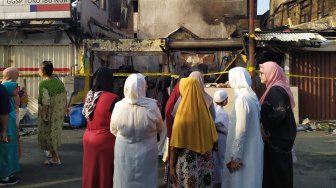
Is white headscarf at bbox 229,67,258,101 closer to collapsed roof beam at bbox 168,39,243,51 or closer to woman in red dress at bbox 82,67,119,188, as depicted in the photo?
woman in red dress at bbox 82,67,119,188

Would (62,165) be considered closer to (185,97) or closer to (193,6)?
(185,97)

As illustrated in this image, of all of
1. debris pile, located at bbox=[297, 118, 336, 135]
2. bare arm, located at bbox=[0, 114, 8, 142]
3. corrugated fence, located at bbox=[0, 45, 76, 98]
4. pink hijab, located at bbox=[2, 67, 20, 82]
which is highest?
corrugated fence, located at bbox=[0, 45, 76, 98]

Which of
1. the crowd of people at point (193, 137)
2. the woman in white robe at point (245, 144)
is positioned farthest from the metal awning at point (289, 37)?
the woman in white robe at point (245, 144)

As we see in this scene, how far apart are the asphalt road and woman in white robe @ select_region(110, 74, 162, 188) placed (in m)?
1.91

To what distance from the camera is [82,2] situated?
13898 mm

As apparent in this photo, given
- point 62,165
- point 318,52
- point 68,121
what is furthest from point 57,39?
point 318,52

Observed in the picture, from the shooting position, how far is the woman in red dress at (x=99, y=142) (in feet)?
13.3

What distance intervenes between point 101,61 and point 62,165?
343 inches

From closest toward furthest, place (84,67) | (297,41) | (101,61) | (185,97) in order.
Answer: (185,97)
(297,41)
(84,67)
(101,61)

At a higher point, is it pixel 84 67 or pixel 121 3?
pixel 121 3

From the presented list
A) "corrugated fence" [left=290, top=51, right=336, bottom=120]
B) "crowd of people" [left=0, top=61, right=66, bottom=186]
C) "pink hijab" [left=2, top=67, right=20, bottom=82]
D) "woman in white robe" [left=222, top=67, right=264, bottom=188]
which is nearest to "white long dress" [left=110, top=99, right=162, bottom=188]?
"woman in white robe" [left=222, top=67, right=264, bottom=188]

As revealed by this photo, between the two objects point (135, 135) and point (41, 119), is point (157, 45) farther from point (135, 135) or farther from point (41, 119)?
point (135, 135)

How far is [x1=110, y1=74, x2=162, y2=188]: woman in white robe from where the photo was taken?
12.5 ft

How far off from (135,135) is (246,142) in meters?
1.08
